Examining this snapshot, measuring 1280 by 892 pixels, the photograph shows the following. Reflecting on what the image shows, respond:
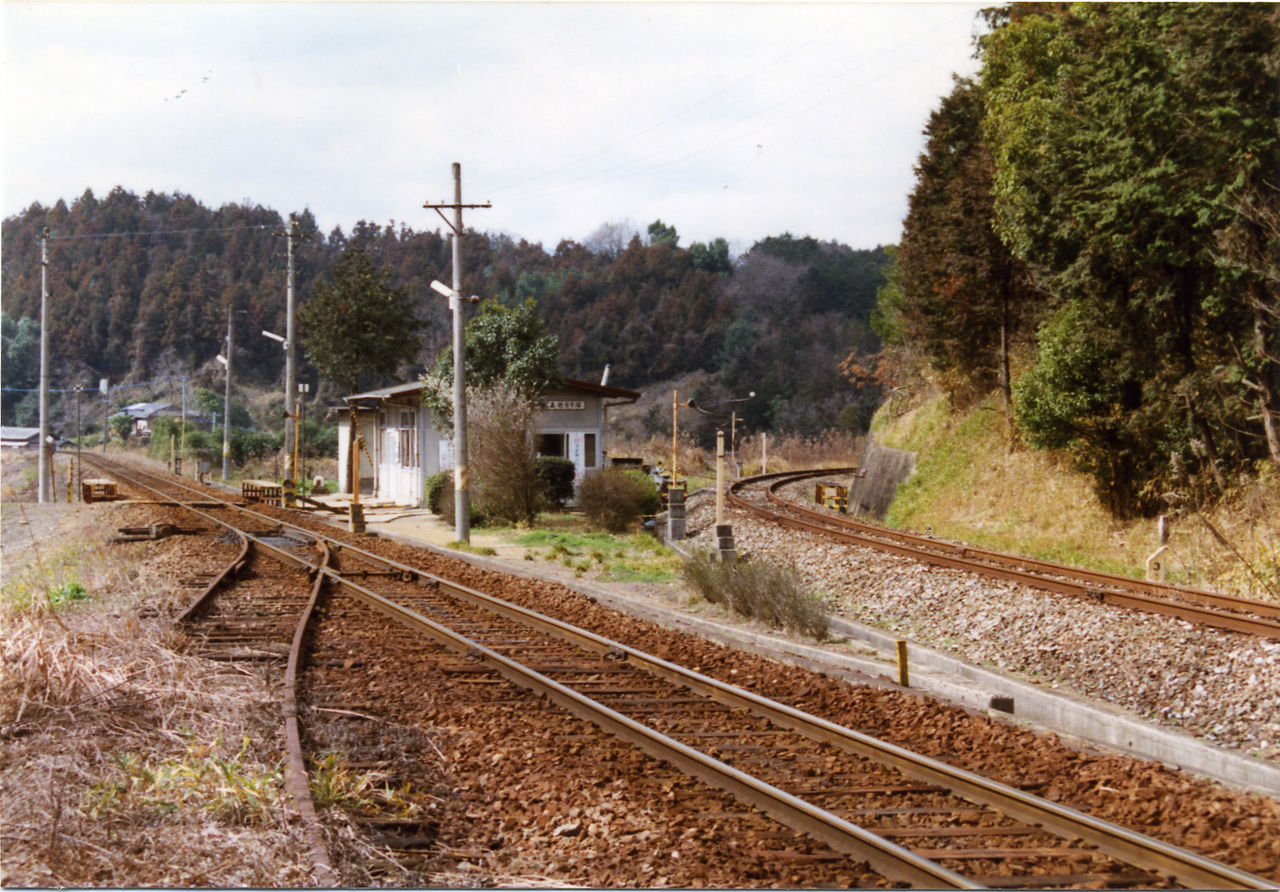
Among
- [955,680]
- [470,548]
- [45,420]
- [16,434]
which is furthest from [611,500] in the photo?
[16,434]

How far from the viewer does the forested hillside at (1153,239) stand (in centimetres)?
1501

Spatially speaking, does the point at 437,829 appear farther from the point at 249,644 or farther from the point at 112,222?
the point at 112,222

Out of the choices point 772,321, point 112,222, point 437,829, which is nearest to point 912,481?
point 437,829

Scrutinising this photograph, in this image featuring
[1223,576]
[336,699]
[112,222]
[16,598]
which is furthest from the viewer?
[112,222]

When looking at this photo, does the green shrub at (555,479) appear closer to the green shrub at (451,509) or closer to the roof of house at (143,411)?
the green shrub at (451,509)

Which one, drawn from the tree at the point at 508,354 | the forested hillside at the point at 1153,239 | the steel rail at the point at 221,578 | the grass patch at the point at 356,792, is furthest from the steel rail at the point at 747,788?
the tree at the point at 508,354

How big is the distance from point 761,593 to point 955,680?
3.17 metres

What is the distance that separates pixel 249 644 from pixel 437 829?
16.6 feet

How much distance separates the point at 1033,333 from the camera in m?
28.4

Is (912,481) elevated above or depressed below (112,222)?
below

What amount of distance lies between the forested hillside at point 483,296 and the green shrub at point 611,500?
39021 mm

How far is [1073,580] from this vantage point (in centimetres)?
1339

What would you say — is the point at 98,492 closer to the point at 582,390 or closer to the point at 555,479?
the point at 555,479

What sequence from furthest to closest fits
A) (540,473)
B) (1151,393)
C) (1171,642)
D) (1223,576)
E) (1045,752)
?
1. (540,473)
2. (1151,393)
3. (1223,576)
4. (1171,642)
5. (1045,752)
